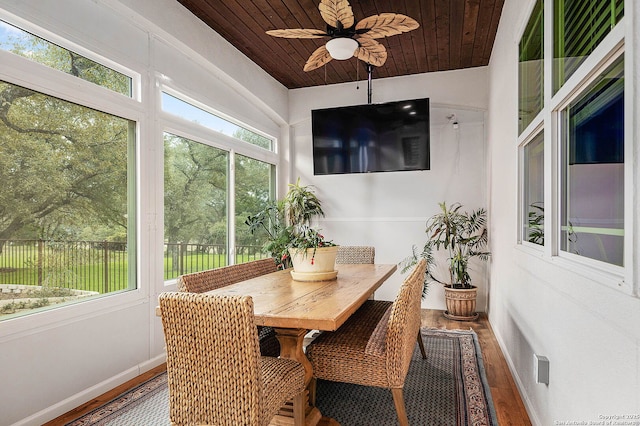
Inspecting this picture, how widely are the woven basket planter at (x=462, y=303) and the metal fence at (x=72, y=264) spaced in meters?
2.86

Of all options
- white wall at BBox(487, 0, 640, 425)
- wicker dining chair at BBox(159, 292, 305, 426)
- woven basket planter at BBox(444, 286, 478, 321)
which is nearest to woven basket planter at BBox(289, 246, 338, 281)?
wicker dining chair at BBox(159, 292, 305, 426)

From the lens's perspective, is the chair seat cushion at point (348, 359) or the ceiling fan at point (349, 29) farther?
the ceiling fan at point (349, 29)

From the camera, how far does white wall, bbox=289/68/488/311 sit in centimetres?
478

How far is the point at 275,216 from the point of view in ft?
17.2

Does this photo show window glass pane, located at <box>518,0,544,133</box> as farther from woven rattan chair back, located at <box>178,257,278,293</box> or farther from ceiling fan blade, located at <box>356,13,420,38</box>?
Result: woven rattan chair back, located at <box>178,257,278,293</box>

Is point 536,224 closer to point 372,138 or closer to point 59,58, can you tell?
point 372,138

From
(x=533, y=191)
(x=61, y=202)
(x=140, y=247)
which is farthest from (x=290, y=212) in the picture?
(x=533, y=191)

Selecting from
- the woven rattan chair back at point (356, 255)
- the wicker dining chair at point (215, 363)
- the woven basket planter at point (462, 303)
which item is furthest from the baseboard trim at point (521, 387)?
the wicker dining chair at point (215, 363)

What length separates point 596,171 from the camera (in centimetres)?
139

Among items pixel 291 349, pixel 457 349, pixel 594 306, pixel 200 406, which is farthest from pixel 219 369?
pixel 457 349

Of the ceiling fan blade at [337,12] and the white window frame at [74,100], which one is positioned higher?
the ceiling fan blade at [337,12]

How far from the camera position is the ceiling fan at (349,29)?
2.39 metres

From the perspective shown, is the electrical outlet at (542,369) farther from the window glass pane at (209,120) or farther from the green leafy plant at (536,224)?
the window glass pane at (209,120)

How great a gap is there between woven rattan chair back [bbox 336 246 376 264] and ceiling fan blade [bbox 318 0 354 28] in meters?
1.93
